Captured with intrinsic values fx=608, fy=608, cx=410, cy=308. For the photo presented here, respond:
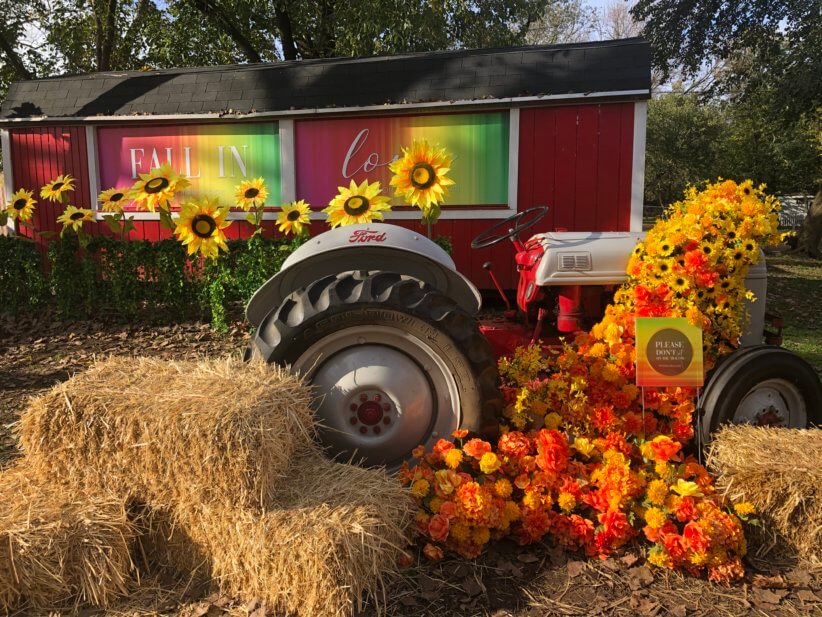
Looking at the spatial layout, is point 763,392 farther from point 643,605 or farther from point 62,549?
point 62,549

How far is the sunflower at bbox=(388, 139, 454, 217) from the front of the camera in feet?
14.2

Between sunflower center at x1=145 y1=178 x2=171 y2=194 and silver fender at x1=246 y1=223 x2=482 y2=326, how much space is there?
339 cm

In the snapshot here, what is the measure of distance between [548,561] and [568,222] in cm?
581

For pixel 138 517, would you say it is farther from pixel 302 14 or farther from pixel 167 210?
pixel 302 14

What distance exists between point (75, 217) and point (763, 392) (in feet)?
22.0

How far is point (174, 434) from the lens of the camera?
6.85 feet

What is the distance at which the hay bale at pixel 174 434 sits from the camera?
2.07 m

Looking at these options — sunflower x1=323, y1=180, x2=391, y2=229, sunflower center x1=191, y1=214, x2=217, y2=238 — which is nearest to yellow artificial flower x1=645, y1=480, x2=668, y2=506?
sunflower x1=323, y1=180, x2=391, y2=229

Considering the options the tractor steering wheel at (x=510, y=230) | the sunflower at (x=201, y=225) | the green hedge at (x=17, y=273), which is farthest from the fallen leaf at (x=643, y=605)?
the green hedge at (x=17, y=273)

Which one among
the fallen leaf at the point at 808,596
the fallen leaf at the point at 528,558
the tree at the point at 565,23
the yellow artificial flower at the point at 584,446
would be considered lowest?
the fallen leaf at the point at 808,596

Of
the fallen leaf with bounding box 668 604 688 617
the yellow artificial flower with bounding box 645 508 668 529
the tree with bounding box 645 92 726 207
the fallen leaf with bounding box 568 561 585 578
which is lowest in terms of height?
the fallen leaf with bounding box 668 604 688 617

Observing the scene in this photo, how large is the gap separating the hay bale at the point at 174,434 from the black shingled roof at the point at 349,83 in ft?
19.5

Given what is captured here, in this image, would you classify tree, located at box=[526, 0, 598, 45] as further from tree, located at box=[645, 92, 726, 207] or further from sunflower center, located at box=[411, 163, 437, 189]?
sunflower center, located at box=[411, 163, 437, 189]

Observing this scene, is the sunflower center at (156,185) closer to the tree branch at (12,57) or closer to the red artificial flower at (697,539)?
the red artificial flower at (697,539)
